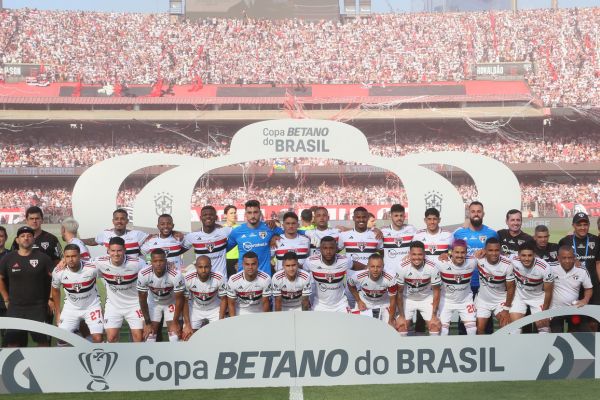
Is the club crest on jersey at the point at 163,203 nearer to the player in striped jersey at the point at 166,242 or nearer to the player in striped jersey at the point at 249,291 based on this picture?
the player in striped jersey at the point at 166,242

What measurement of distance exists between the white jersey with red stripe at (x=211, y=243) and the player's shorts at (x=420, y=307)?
87.7 inches

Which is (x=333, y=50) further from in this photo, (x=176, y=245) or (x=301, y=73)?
(x=176, y=245)

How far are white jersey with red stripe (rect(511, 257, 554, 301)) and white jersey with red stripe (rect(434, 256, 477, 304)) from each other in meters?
0.47

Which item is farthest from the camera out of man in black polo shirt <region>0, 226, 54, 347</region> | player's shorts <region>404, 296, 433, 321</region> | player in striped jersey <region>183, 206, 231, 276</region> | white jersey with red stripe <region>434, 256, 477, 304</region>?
player in striped jersey <region>183, 206, 231, 276</region>

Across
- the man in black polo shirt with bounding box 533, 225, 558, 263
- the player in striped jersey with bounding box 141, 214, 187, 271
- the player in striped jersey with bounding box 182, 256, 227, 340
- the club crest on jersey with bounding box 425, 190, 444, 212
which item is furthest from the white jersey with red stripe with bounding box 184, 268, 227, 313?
Answer: the club crest on jersey with bounding box 425, 190, 444, 212

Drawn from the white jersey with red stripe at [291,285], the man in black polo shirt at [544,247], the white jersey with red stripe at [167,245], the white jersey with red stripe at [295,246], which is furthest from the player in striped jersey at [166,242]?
the man in black polo shirt at [544,247]

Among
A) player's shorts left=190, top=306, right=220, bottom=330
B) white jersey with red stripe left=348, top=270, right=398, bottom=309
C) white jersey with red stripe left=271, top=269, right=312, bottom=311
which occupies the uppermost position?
white jersey with red stripe left=271, top=269, right=312, bottom=311

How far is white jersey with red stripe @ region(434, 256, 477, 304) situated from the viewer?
884cm

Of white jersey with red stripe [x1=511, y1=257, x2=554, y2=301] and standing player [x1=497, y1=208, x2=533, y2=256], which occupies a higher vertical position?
standing player [x1=497, y1=208, x2=533, y2=256]

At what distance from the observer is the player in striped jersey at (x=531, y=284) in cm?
851

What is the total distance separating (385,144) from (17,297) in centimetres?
3709

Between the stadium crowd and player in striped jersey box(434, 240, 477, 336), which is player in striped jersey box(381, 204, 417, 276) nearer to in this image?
player in striped jersey box(434, 240, 477, 336)

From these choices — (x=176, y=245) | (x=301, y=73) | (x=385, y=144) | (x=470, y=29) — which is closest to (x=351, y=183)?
(x=385, y=144)

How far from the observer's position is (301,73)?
154 ft
